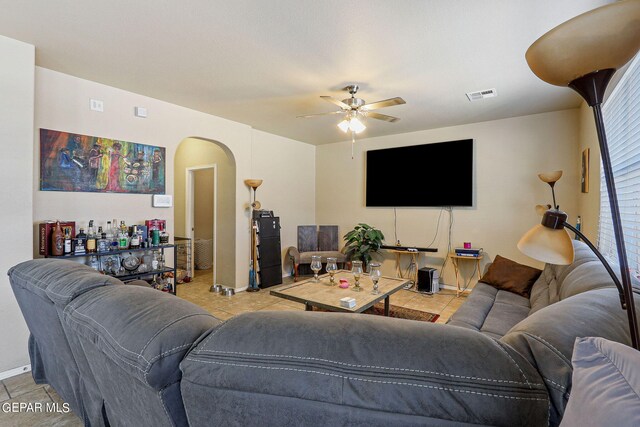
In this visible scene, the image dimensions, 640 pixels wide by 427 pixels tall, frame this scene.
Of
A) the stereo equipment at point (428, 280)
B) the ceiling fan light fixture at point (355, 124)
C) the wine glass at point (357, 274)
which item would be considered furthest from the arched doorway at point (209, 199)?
the stereo equipment at point (428, 280)

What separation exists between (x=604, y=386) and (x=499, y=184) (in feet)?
15.0

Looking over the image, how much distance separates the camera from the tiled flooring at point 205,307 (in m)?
1.85

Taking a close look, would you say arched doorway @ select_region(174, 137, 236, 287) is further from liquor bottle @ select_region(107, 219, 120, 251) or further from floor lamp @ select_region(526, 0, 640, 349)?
floor lamp @ select_region(526, 0, 640, 349)

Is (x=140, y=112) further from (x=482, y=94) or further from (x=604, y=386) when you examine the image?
(x=604, y=386)

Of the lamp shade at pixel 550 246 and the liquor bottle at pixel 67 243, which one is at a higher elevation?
the lamp shade at pixel 550 246

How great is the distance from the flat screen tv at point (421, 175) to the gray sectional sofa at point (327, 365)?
13.0 feet

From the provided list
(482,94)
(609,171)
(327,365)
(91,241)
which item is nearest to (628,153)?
(482,94)

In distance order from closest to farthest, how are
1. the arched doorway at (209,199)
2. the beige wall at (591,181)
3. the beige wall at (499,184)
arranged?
the beige wall at (591,181) < the beige wall at (499,184) < the arched doorway at (209,199)

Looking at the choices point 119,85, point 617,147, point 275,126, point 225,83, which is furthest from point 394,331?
point 275,126

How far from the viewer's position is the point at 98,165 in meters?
3.16

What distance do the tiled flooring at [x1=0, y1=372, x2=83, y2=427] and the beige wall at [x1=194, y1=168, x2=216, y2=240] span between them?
410 centimetres

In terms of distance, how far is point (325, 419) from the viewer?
634 mm

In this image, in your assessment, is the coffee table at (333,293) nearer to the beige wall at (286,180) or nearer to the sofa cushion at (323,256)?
the sofa cushion at (323,256)

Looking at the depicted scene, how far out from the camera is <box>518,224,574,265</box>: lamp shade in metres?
0.84
